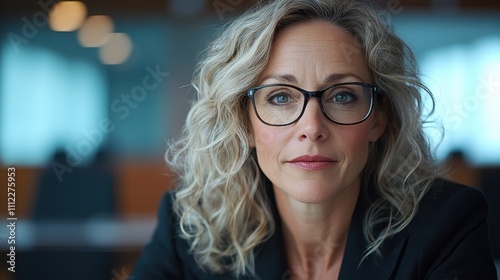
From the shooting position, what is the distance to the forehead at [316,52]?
4.73ft

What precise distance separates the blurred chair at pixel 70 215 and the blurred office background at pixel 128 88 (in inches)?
1.6

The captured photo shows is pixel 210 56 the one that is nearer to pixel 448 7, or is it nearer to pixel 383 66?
pixel 383 66

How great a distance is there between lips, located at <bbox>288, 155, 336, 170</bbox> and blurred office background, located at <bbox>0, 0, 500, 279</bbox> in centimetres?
291

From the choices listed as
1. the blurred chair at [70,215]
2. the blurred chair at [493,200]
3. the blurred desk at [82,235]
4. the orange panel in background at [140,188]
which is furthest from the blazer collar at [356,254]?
the orange panel in background at [140,188]

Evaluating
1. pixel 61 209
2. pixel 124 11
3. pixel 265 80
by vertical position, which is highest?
pixel 124 11

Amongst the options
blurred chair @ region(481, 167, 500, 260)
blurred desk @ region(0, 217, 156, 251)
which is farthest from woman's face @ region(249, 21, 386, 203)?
blurred chair @ region(481, 167, 500, 260)

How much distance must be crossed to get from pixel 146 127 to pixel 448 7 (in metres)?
2.87

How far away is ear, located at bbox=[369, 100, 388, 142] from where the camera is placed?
1.55 meters

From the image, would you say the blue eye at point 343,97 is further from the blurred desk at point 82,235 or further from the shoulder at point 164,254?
the blurred desk at point 82,235

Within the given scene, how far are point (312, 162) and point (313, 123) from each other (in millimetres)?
94

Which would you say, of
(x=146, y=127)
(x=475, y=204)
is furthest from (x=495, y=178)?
(x=475, y=204)

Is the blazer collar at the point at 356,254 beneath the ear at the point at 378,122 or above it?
beneath

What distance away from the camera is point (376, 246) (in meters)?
1.50

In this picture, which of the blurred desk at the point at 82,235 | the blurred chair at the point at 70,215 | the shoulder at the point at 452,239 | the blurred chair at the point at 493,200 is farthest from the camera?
the blurred chair at the point at 493,200
